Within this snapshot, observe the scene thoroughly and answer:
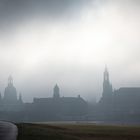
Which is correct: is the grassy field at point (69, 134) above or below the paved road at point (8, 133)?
below

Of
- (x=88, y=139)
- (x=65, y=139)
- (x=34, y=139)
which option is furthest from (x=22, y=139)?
(x=88, y=139)

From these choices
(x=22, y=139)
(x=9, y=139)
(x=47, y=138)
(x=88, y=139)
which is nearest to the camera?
(x=9, y=139)

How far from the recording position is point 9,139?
1366 inches

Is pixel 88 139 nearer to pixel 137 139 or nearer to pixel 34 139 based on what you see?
pixel 137 139

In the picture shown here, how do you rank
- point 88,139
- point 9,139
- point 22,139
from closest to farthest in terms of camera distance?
point 9,139 < point 22,139 < point 88,139

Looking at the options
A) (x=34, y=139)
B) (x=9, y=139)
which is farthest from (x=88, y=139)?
(x=9, y=139)

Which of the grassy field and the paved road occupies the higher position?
the paved road

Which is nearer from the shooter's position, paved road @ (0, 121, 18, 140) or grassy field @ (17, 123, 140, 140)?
paved road @ (0, 121, 18, 140)

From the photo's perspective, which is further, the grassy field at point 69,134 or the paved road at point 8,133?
the grassy field at point 69,134

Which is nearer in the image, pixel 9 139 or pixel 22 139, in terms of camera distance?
pixel 9 139

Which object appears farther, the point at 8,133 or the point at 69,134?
the point at 69,134

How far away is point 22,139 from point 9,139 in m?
2.65

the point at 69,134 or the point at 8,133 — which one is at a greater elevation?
the point at 8,133

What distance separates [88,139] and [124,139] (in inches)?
193
